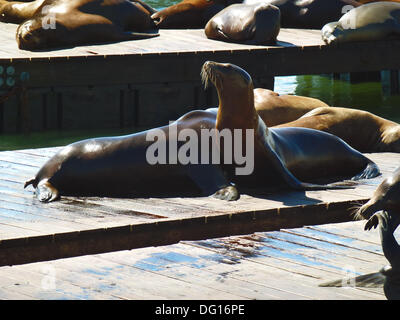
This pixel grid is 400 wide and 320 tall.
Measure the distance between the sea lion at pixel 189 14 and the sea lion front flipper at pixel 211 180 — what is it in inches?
282

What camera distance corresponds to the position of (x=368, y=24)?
37.0 feet

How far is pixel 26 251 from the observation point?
4.46 metres

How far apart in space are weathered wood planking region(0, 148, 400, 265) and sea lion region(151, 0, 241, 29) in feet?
23.2

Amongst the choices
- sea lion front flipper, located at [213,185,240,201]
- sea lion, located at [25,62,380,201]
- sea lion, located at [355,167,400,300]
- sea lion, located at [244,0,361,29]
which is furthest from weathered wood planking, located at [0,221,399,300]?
sea lion, located at [244,0,361,29]

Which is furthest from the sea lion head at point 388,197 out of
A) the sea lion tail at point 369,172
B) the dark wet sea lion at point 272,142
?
the sea lion tail at point 369,172

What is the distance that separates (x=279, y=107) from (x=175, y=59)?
237cm

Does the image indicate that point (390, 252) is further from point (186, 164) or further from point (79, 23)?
point (79, 23)

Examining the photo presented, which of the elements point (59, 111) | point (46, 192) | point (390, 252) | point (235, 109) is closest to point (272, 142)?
point (235, 109)

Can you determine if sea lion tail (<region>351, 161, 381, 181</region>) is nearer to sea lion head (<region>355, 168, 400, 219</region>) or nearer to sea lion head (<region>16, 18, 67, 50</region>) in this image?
sea lion head (<region>355, 168, 400, 219</region>)

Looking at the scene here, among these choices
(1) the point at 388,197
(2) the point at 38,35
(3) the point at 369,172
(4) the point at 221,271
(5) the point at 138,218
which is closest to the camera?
(1) the point at 388,197

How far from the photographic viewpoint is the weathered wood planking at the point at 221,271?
11.0ft

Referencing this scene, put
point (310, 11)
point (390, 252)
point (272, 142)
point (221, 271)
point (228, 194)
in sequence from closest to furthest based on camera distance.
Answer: point (390, 252), point (221, 271), point (228, 194), point (272, 142), point (310, 11)

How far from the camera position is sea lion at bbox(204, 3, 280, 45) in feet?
35.7

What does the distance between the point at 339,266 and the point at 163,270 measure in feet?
2.18
